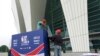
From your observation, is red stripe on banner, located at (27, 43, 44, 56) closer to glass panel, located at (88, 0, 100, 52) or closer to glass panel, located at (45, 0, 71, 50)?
glass panel, located at (88, 0, 100, 52)

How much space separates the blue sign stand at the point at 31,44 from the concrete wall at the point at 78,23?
12.1 metres

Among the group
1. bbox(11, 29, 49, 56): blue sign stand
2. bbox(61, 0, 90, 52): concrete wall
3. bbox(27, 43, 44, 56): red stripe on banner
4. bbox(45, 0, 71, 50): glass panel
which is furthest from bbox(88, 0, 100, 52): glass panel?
bbox(27, 43, 44, 56): red stripe on banner

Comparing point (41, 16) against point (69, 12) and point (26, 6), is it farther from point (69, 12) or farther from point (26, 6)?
point (69, 12)

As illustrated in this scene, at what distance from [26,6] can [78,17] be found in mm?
16551

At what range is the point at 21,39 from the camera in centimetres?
1009

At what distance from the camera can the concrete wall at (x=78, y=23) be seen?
75.1 ft

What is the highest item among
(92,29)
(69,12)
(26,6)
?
(26,6)

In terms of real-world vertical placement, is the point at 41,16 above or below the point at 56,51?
above

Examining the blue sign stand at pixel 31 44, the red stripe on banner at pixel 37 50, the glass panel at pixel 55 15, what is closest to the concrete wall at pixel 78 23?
the glass panel at pixel 55 15

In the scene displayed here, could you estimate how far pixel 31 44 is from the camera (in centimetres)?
953

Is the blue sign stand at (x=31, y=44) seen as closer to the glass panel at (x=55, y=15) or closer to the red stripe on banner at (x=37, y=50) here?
the red stripe on banner at (x=37, y=50)

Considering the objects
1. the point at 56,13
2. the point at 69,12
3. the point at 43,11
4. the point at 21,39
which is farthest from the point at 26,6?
the point at 21,39

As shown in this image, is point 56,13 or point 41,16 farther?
point 41,16

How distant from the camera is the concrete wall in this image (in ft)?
75.1
